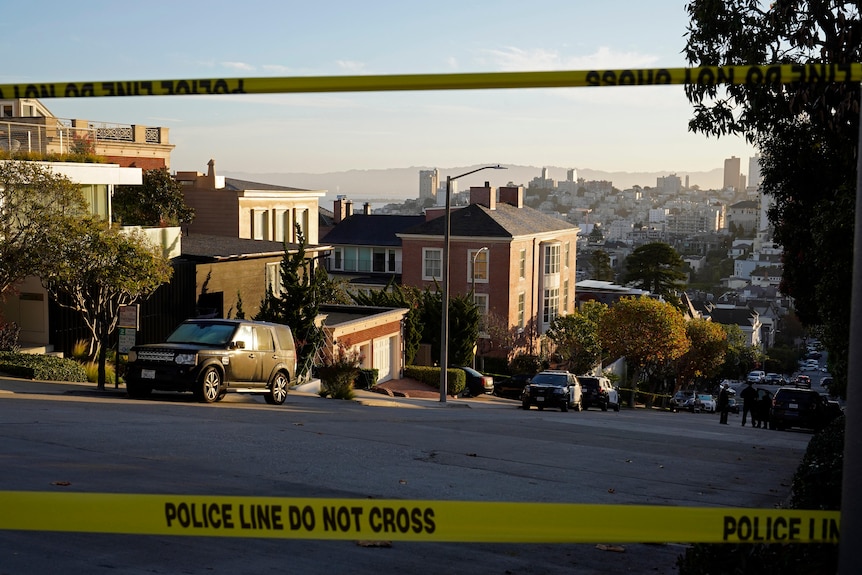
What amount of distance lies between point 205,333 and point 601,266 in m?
104

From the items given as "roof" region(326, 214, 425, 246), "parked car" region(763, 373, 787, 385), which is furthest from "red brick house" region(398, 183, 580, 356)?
"parked car" region(763, 373, 787, 385)

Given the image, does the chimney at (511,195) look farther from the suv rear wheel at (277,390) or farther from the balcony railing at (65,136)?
the suv rear wheel at (277,390)

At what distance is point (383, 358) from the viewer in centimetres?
4234

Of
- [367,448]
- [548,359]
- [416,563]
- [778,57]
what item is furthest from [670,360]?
[416,563]

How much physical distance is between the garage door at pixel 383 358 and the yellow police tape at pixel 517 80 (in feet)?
121

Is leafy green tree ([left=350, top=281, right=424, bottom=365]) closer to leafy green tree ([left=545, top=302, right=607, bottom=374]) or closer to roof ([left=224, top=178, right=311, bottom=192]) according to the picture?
roof ([left=224, top=178, right=311, bottom=192])

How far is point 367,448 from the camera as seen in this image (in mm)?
13180

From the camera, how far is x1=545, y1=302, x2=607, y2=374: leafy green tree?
→ 58656 mm

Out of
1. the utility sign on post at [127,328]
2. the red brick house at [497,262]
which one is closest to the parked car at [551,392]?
the utility sign on post at [127,328]

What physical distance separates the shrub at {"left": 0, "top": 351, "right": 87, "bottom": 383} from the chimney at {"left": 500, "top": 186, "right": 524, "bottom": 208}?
161 ft

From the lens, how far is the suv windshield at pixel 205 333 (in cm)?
1975

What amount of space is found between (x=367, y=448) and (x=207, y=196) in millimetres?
38189

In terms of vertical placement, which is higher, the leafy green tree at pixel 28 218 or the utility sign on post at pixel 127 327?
the leafy green tree at pixel 28 218

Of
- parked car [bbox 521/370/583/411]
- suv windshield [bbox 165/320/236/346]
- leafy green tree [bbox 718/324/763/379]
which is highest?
suv windshield [bbox 165/320/236/346]
